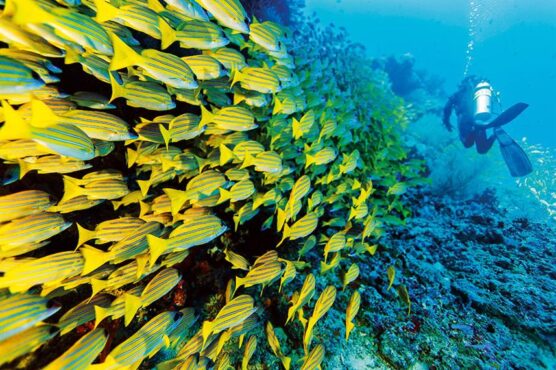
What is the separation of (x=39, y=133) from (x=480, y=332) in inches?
171

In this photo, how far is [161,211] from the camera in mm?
2676

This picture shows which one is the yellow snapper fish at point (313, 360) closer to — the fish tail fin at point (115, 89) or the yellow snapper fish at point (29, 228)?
the yellow snapper fish at point (29, 228)

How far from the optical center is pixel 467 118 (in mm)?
9555

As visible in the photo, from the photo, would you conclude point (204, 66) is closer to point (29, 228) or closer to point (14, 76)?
point (14, 76)

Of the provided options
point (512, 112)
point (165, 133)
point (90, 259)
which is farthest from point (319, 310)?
point (512, 112)

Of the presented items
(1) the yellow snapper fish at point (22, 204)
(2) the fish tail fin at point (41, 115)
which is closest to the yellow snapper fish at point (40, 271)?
(1) the yellow snapper fish at point (22, 204)

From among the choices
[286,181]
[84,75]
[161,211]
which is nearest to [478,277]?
[286,181]

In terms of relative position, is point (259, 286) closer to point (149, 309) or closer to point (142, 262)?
point (149, 309)

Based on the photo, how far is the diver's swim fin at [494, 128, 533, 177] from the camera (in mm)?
7750

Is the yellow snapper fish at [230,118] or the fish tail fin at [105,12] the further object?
the yellow snapper fish at [230,118]

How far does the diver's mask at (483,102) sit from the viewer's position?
9289mm

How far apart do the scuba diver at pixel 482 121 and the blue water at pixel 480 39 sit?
25.2 metres

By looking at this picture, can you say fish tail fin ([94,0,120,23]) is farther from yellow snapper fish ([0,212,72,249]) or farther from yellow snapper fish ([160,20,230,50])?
yellow snapper fish ([0,212,72,249])

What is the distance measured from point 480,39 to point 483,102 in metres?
92.4
